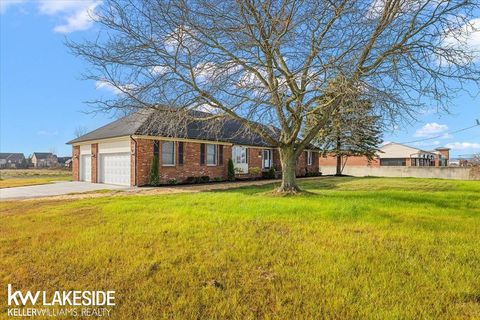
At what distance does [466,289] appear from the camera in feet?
10.8

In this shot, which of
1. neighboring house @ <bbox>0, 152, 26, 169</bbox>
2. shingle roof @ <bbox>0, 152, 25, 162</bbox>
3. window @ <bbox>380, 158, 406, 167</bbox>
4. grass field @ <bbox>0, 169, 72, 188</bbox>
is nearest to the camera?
grass field @ <bbox>0, 169, 72, 188</bbox>

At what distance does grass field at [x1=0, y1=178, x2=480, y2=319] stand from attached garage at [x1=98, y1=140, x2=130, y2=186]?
10.5m

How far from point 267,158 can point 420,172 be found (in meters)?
15.4

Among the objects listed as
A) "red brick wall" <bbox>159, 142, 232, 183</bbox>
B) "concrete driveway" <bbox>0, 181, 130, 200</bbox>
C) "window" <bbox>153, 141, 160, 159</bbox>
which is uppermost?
"window" <bbox>153, 141, 160, 159</bbox>

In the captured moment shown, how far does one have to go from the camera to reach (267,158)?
25969mm

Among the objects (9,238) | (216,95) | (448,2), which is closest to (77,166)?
(216,95)

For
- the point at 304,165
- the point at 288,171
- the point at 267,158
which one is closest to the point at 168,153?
the point at 288,171

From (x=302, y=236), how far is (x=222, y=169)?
53.1ft

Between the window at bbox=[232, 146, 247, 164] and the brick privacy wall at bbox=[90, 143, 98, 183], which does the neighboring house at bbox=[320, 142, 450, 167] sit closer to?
the window at bbox=[232, 146, 247, 164]

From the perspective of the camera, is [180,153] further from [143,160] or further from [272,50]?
[272,50]

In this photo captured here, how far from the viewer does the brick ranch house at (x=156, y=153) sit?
16.7m

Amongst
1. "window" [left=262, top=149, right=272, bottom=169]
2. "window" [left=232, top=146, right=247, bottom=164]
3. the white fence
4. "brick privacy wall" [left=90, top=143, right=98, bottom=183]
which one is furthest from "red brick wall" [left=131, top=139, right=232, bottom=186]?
the white fence

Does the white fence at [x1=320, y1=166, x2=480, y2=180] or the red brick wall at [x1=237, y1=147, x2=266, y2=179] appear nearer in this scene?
the red brick wall at [x1=237, y1=147, x2=266, y2=179]

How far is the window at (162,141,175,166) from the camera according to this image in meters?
17.9
